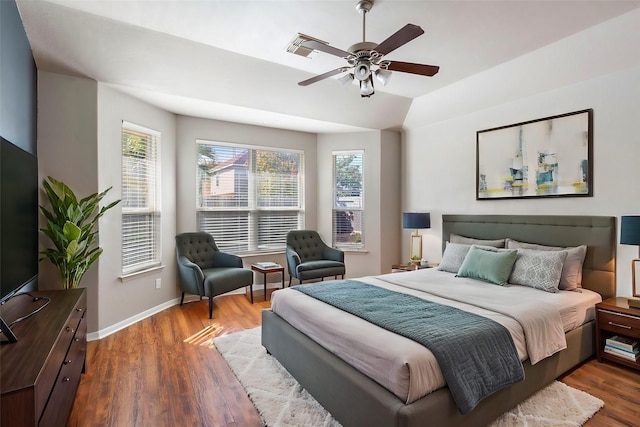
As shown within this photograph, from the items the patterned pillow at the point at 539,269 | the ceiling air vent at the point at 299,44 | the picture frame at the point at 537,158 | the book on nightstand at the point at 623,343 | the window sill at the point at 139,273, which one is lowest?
the book on nightstand at the point at 623,343

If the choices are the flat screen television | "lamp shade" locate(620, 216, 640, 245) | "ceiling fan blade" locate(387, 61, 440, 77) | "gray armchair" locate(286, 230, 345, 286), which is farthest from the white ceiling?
"gray armchair" locate(286, 230, 345, 286)

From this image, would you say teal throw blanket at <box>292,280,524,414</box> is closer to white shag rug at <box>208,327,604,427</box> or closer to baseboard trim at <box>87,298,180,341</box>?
white shag rug at <box>208,327,604,427</box>

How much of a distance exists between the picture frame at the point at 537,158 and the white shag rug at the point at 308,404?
2127 millimetres

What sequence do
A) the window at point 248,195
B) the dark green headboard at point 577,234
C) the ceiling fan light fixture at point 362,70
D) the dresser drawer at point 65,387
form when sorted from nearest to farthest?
the dresser drawer at point 65,387, the ceiling fan light fixture at point 362,70, the dark green headboard at point 577,234, the window at point 248,195

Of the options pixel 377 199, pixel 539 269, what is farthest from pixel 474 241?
pixel 377 199

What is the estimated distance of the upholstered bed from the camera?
1.77 metres


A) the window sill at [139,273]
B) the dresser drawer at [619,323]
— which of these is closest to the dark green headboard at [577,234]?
the dresser drawer at [619,323]

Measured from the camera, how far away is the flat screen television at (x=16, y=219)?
1764 millimetres

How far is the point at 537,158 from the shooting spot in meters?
3.90

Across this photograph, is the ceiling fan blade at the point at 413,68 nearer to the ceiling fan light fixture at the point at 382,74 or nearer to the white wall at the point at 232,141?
the ceiling fan light fixture at the point at 382,74

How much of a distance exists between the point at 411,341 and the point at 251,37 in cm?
296

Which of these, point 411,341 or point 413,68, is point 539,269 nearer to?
point 411,341

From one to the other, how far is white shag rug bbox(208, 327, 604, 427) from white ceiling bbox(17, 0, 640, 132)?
9.89 feet

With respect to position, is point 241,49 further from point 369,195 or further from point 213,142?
point 369,195
